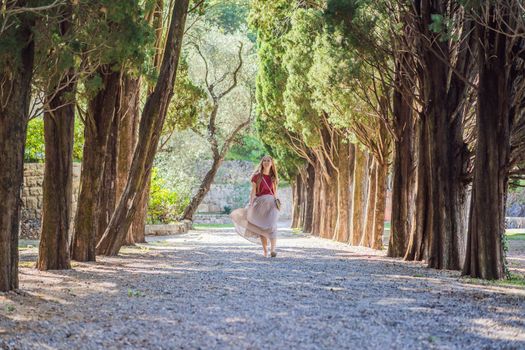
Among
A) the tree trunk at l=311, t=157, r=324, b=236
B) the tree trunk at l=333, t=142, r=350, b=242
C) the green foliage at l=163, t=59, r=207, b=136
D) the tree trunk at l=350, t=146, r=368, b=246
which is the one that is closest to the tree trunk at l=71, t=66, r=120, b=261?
the green foliage at l=163, t=59, r=207, b=136

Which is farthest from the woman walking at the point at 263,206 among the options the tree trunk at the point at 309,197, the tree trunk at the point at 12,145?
the tree trunk at the point at 309,197

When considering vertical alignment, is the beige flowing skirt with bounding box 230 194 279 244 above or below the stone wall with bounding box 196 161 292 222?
below

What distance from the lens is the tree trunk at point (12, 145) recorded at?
27.9ft

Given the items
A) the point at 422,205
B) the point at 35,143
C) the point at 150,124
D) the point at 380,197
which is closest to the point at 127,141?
the point at 35,143

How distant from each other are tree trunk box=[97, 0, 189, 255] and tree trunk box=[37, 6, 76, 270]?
9.77ft

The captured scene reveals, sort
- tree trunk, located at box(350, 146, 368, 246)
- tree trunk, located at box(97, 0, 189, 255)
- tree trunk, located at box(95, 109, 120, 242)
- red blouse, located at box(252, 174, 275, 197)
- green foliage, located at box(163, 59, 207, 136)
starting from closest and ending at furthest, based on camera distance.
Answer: tree trunk, located at box(97, 0, 189, 255) < red blouse, located at box(252, 174, 275, 197) < tree trunk, located at box(95, 109, 120, 242) < tree trunk, located at box(350, 146, 368, 246) < green foliage, located at box(163, 59, 207, 136)

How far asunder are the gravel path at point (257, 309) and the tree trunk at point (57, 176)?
474mm

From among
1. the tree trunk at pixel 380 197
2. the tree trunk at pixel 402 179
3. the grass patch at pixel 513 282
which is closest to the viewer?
the grass patch at pixel 513 282

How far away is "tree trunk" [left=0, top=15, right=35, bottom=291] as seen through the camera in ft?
27.9

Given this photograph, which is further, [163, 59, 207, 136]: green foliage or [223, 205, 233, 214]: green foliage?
[223, 205, 233, 214]: green foliage

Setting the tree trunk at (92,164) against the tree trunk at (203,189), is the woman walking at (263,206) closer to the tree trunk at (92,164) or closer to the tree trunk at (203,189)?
the tree trunk at (92,164)

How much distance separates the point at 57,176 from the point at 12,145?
3.07 meters

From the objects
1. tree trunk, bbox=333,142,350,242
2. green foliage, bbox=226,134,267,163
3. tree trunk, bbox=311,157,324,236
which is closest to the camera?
tree trunk, bbox=333,142,350,242

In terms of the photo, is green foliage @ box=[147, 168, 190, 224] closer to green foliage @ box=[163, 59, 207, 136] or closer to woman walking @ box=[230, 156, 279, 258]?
green foliage @ box=[163, 59, 207, 136]
